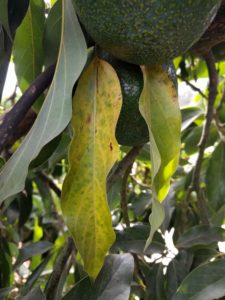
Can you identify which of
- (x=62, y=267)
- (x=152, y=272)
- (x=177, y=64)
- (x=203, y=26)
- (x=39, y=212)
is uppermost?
(x=203, y=26)

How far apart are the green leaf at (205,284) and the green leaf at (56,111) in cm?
32

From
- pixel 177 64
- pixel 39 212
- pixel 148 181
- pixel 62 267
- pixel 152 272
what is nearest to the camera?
pixel 62 267

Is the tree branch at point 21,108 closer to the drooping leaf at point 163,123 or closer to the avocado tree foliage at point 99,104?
the avocado tree foliage at point 99,104

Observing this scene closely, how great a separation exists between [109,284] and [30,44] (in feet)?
1.30

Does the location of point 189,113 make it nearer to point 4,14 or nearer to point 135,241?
point 135,241

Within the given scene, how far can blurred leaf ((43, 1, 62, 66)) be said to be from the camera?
2.52 feet

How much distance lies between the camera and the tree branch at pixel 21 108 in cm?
62

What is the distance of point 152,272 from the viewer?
0.98 meters

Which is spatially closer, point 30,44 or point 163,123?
point 163,123

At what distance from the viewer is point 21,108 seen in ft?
2.09

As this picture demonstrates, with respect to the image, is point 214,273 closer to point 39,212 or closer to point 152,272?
point 152,272

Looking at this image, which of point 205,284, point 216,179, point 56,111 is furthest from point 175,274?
point 56,111

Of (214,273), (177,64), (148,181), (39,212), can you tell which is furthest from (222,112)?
(39,212)

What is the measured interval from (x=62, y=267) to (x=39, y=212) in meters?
1.27
